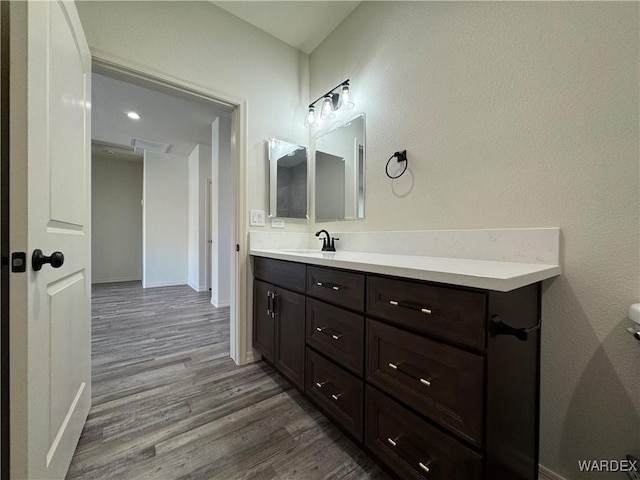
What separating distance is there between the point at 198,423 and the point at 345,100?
2.19 metres

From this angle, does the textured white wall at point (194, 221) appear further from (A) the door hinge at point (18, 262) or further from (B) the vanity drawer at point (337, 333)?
(A) the door hinge at point (18, 262)

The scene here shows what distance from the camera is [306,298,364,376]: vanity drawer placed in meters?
1.04

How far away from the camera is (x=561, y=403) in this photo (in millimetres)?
957

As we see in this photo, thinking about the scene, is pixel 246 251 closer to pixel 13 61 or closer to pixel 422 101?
pixel 13 61

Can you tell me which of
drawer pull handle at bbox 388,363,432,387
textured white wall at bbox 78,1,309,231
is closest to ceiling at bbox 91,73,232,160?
textured white wall at bbox 78,1,309,231

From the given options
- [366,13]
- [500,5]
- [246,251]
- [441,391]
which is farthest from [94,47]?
[441,391]

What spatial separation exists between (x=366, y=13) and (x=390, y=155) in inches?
41.2

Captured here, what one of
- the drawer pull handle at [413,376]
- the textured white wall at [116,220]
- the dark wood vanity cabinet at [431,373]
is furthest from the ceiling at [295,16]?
the textured white wall at [116,220]

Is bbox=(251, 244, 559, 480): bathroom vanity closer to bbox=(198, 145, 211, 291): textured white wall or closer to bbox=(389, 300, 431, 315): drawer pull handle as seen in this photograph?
bbox=(389, 300, 431, 315): drawer pull handle

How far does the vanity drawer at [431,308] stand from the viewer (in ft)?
2.27

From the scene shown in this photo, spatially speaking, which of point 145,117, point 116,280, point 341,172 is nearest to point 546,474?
point 341,172

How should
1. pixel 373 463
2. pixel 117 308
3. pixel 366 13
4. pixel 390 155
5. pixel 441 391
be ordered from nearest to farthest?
pixel 441 391 < pixel 373 463 < pixel 390 155 < pixel 366 13 < pixel 117 308

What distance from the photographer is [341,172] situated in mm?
1930

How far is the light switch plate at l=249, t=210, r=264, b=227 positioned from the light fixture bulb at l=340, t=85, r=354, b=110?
39.6 inches
